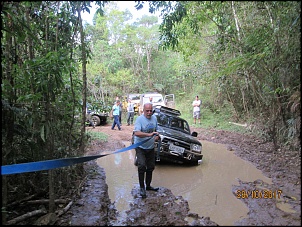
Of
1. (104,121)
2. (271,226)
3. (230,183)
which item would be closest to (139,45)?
(104,121)

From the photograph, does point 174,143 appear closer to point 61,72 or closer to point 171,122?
point 171,122

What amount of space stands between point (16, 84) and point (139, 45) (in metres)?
23.0

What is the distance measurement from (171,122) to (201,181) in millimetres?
2482

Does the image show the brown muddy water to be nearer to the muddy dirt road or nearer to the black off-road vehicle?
the muddy dirt road

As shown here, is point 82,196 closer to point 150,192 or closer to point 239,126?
point 150,192

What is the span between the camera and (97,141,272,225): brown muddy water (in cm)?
434

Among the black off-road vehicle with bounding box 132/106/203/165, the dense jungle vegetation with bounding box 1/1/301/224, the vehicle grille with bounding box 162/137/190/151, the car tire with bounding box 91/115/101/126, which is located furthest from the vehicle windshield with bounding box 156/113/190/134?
the car tire with bounding box 91/115/101/126

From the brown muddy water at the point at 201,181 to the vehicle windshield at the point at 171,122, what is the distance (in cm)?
119

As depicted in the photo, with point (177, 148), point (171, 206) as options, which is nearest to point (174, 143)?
point (177, 148)

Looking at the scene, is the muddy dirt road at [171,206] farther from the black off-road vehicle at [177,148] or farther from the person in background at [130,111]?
the person in background at [130,111]

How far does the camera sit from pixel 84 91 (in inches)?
214
